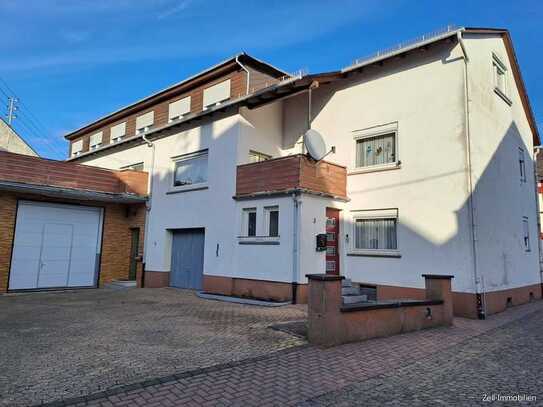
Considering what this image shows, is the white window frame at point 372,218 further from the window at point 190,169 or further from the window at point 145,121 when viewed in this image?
the window at point 145,121

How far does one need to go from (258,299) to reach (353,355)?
242 inches

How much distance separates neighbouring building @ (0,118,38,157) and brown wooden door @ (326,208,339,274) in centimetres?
Result: 2312

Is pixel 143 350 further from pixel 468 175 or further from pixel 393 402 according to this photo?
pixel 468 175

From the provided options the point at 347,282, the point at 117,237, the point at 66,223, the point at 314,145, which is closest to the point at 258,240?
the point at 347,282

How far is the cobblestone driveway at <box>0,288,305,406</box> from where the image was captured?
458 cm

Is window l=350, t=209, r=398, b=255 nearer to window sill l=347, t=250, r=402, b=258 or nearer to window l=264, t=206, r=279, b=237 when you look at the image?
window sill l=347, t=250, r=402, b=258

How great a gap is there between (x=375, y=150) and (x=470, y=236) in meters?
3.98

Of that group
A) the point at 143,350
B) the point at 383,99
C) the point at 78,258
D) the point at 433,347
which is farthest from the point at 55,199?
the point at 433,347

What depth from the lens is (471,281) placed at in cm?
977

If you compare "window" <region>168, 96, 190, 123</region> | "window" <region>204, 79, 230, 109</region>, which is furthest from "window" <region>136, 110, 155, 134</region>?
"window" <region>204, 79, 230, 109</region>

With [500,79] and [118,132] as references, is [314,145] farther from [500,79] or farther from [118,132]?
[118,132]

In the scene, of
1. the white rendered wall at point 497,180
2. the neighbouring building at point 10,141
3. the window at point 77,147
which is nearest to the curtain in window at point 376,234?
the white rendered wall at point 497,180

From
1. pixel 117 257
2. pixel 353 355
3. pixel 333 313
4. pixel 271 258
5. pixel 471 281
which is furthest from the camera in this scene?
pixel 117 257

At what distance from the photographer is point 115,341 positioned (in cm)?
644
